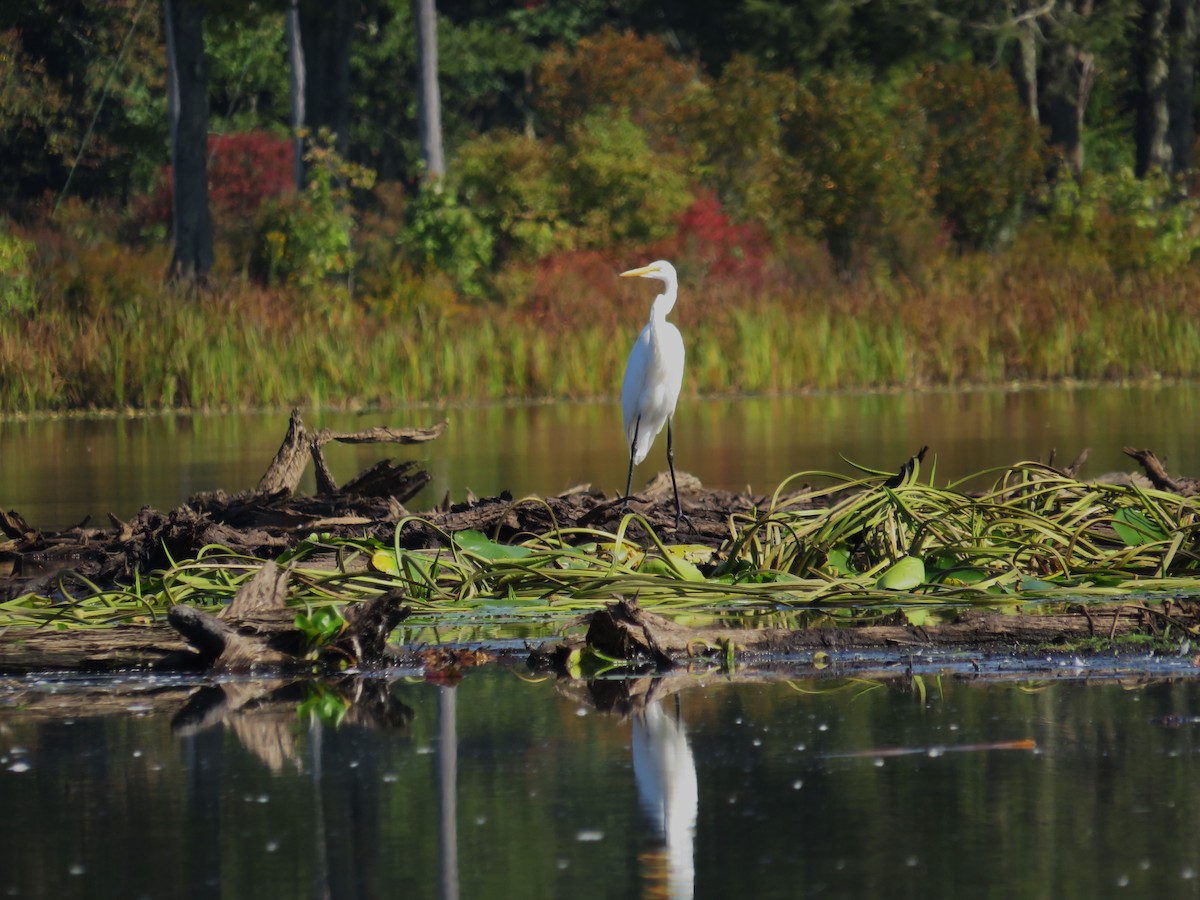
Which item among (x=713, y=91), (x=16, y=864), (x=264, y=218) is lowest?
(x=16, y=864)

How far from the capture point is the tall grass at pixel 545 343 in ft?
78.2

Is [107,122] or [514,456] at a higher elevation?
[107,122]

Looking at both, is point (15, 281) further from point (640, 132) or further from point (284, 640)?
point (284, 640)

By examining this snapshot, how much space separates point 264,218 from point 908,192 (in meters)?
10.5

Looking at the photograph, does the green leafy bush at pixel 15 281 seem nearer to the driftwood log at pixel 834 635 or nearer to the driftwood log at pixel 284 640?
the driftwood log at pixel 284 640

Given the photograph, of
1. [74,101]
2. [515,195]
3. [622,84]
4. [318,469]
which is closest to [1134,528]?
[318,469]

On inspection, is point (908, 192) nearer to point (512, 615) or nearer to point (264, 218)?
point (264, 218)

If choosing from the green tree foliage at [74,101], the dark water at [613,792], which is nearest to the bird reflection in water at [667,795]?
the dark water at [613,792]

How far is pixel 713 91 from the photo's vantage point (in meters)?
41.4

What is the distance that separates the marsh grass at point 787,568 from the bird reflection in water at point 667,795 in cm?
168

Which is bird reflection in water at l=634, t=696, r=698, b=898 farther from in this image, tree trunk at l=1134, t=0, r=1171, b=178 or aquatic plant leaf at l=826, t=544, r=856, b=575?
tree trunk at l=1134, t=0, r=1171, b=178

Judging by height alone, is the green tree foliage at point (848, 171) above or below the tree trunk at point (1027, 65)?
below

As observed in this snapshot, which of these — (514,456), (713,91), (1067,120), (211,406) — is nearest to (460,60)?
(713,91)

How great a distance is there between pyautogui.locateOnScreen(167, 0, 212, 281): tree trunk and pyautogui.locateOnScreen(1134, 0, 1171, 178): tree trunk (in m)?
17.8
